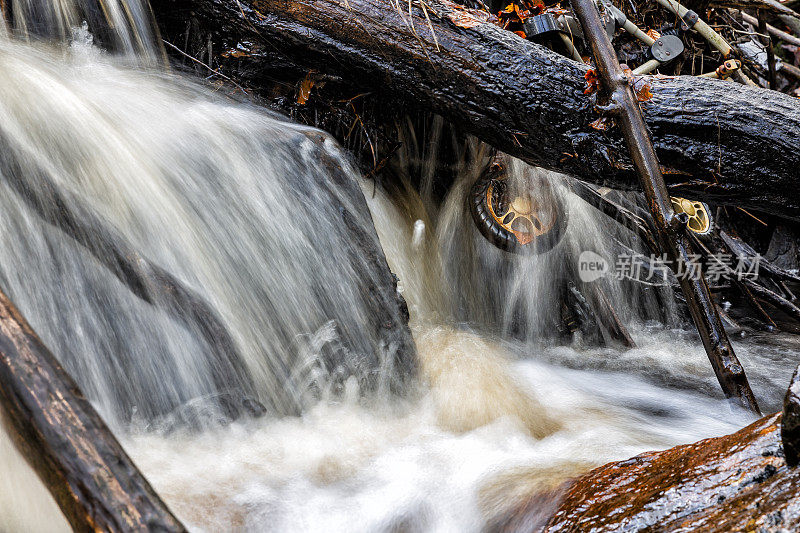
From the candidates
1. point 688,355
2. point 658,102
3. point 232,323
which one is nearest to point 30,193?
point 232,323

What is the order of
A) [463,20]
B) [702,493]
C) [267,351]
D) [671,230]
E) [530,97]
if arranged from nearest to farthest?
[702,493] < [671,230] < [267,351] < [530,97] < [463,20]

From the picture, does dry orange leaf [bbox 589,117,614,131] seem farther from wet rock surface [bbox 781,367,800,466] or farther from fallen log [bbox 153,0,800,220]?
wet rock surface [bbox 781,367,800,466]

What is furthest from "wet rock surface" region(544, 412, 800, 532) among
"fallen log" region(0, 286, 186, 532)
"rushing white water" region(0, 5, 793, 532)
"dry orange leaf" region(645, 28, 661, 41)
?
"dry orange leaf" region(645, 28, 661, 41)

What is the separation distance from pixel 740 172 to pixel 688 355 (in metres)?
1.57

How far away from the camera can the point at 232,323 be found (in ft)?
9.28

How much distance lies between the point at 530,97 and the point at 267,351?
1.73 m

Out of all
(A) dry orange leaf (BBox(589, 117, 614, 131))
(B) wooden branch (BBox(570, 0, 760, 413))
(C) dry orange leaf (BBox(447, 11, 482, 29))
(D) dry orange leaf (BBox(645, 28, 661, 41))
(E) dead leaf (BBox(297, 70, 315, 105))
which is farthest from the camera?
(D) dry orange leaf (BBox(645, 28, 661, 41))

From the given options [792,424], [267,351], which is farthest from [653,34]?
[792,424]

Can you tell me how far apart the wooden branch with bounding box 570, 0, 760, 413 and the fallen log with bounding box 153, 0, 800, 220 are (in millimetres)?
267

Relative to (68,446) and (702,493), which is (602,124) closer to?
(702,493)

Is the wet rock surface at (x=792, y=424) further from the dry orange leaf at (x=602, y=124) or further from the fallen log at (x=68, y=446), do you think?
the dry orange leaf at (x=602, y=124)

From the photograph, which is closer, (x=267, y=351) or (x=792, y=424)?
(x=792, y=424)

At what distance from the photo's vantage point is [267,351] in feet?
9.51

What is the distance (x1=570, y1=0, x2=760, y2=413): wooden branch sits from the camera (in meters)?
2.61
